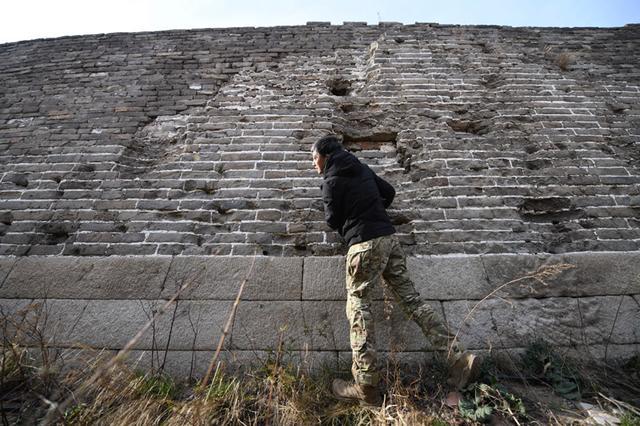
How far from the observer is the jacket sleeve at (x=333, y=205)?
2520 millimetres

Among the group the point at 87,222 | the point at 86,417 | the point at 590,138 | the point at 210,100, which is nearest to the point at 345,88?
the point at 210,100

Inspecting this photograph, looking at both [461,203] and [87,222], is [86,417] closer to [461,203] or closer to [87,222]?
[87,222]

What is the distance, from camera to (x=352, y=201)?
2.48 meters

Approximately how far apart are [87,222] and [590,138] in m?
5.33

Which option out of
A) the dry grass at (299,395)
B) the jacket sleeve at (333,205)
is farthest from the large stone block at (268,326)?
the jacket sleeve at (333,205)

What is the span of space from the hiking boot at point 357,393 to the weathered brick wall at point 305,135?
1072 millimetres

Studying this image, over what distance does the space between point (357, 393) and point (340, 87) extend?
140 inches

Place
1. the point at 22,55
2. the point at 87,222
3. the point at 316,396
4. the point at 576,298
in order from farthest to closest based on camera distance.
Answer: the point at 22,55 < the point at 87,222 < the point at 576,298 < the point at 316,396

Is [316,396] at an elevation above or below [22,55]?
below

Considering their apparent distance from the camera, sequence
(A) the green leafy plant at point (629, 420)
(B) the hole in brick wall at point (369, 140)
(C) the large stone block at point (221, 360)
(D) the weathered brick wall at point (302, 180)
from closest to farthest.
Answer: (A) the green leafy plant at point (629, 420)
(C) the large stone block at point (221, 360)
(D) the weathered brick wall at point (302, 180)
(B) the hole in brick wall at point (369, 140)

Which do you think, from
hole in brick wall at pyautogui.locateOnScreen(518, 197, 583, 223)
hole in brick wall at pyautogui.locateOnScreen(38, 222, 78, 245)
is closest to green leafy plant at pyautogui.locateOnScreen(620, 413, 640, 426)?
hole in brick wall at pyautogui.locateOnScreen(518, 197, 583, 223)

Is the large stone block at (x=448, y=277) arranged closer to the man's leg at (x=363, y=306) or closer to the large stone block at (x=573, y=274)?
the large stone block at (x=573, y=274)

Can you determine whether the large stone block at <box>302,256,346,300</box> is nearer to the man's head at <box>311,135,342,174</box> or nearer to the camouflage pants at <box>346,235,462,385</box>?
the camouflage pants at <box>346,235,462,385</box>

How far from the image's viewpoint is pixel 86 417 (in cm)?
186
